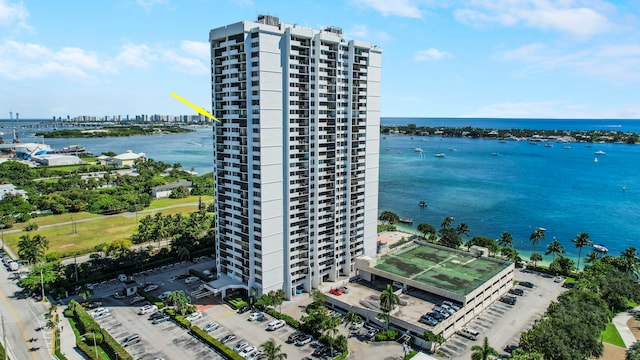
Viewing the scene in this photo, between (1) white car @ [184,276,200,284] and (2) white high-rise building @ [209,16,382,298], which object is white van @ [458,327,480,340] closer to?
(2) white high-rise building @ [209,16,382,298]

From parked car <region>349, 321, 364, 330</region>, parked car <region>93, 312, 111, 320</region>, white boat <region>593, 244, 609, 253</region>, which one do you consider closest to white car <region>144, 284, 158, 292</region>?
parked car <region>93, 312, 111, 320</region>

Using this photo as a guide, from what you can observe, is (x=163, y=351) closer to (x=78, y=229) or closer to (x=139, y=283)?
(x=139, y=283)

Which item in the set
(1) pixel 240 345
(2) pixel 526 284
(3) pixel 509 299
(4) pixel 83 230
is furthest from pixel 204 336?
(4) pixel 83 230

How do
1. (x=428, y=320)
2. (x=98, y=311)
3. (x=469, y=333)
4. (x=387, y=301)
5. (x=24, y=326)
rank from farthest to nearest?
(x=98, y=311) → (x=24, y=326) → (x=469, y=333) → (x=428, y=320) → (x=387, y=301)

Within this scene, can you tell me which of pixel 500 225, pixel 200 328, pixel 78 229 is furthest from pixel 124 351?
pixel 500 225

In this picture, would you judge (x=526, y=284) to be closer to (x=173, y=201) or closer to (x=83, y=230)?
(x=83, y=230)

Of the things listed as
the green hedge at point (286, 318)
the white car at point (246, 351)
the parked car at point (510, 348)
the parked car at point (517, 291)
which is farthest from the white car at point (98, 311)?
the parked car at point (517, 291)

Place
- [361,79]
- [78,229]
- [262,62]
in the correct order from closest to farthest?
[262,62] < [361,79] < [78,229]
